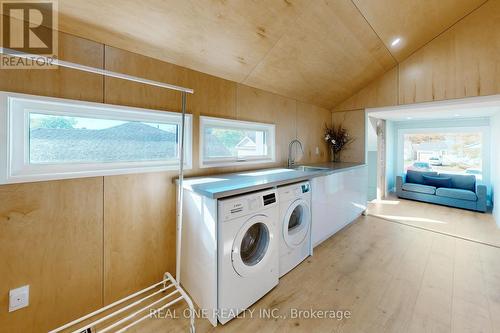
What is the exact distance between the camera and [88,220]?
1505 mm

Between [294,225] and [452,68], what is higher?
[452,68]

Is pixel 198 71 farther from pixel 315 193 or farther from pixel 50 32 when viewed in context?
pixel 315 193

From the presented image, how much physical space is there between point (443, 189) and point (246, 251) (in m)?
4.88

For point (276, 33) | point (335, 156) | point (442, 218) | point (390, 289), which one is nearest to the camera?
point (390, 289)

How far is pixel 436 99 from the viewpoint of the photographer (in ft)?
9.83

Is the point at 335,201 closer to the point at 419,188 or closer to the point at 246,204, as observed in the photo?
the point at 246,204

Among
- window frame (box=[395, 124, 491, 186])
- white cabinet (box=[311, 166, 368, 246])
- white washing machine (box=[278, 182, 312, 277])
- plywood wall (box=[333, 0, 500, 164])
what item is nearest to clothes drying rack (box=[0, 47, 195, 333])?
white washing machine (box=[278, 182, 312, 277])

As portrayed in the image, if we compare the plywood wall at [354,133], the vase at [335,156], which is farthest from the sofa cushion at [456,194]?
the vase at [335,156]

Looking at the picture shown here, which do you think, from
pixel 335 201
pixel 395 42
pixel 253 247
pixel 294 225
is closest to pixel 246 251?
pixel 253 247

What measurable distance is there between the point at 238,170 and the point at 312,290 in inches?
56.3

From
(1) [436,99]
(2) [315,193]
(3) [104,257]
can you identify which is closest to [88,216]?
(3) [104,257]

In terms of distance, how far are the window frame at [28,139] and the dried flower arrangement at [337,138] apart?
3305mm

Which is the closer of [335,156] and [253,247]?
[253,247]

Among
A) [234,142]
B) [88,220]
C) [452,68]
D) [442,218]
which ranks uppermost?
[452,68]
